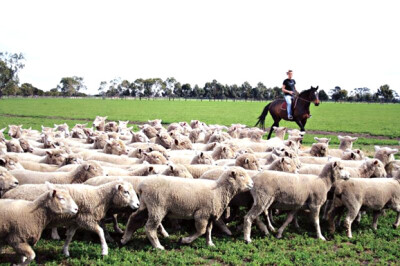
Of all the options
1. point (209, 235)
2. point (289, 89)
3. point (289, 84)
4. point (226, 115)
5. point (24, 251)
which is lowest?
point (226, 115)

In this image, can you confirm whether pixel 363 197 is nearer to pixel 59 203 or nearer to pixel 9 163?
pixel 59 203

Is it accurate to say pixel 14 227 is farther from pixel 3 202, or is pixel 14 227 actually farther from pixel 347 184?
pixel 347 184

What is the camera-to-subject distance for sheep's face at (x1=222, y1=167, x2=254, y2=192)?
7301 mm

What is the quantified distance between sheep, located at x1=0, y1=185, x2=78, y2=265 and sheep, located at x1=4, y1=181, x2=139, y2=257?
37 centimetres

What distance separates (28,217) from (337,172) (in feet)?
19.3

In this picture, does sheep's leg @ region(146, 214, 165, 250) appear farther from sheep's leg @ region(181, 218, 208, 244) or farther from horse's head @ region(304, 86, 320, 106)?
horse's head @ region(304, 86, 320, 106)

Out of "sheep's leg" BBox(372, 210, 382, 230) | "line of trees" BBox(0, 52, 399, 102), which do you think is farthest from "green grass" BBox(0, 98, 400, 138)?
"line of trees" BBox(0, 52, 399, 102)

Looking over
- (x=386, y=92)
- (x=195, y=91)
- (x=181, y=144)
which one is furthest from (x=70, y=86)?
(x=181, y=144)

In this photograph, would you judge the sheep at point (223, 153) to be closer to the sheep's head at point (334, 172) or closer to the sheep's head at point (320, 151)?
the sheep's head at point (320, 151)

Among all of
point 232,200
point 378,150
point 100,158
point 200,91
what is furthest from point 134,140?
point 200,91

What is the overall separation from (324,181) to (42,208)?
17.8ft

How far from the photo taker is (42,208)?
615 centimetres

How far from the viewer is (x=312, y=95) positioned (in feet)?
66.9

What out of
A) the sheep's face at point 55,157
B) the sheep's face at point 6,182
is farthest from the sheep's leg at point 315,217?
the sheep's face at point 55,157
